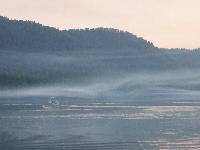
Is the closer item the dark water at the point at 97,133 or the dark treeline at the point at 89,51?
the dark water at the point at 97,133

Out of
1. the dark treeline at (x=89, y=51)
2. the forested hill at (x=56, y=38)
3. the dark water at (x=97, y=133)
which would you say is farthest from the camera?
the forested hill at (x=56, y=38)

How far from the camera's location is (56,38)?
162 m

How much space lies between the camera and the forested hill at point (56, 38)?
159125mm

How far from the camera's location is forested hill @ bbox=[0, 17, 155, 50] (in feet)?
522

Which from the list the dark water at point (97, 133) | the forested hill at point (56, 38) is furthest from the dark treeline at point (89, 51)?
the dark water at point (97, 133)

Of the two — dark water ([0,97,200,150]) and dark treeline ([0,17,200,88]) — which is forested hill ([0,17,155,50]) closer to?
dark treeline ([0,17,200,88])

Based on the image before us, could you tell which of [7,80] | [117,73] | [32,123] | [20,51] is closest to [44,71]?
[7,80]

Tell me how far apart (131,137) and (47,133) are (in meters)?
3.64

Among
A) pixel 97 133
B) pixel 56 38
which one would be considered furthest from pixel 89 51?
pixel 97 133

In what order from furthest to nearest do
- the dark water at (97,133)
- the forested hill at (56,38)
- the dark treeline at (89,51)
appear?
the forested hill at (56,38)
the dark treeline at (89,51)
the dark water at (97,133)

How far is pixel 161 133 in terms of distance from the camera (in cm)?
2361

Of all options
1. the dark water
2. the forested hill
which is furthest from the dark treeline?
the dark water

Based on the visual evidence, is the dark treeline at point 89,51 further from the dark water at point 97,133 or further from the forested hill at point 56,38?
the dark water at point 97,133

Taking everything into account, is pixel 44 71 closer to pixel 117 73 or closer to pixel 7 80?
pixel 7 80
